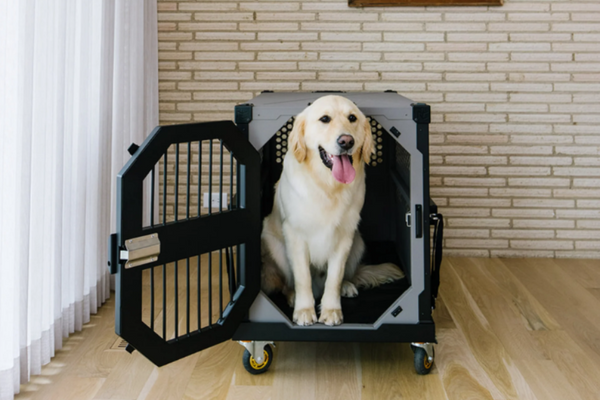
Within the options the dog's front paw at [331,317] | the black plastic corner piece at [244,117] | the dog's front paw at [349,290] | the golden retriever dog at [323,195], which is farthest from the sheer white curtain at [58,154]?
the dog's front paw at [349,290]

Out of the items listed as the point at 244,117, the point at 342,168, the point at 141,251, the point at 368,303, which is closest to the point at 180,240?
the point at 141,251

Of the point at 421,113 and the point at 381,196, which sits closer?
the point at 421,113

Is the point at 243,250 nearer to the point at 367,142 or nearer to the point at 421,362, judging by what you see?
the point at 367,142

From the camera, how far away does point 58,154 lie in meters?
1.91

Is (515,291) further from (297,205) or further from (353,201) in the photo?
(297,205)

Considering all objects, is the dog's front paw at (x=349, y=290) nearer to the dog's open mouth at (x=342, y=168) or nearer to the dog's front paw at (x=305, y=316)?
the dog's front paw at (x=305, y=316)

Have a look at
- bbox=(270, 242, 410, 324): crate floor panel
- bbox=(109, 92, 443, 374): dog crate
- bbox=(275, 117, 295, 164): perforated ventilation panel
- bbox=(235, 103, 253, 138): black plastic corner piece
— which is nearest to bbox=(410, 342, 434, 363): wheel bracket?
bbox=(109, 92, 443, 374): dog crate

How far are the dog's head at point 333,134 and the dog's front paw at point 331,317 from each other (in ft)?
1.50

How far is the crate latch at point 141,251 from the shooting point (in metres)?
1.39

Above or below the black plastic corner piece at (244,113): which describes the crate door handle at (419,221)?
below

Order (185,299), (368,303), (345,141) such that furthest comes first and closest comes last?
(185,299), (368,303), (345,141)

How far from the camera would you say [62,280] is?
80.2 inches

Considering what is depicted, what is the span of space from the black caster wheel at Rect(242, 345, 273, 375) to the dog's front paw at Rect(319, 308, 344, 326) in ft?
0.70

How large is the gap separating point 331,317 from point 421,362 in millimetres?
335
